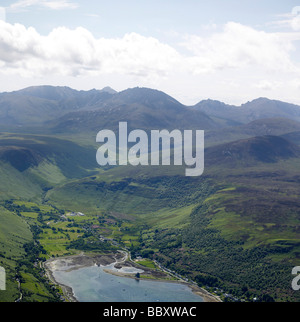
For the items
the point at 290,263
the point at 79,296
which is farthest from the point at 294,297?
the point at 79,296

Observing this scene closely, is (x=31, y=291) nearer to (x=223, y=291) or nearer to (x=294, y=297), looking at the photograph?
(x=223, y=291)

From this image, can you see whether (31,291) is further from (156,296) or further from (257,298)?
(257,298)
